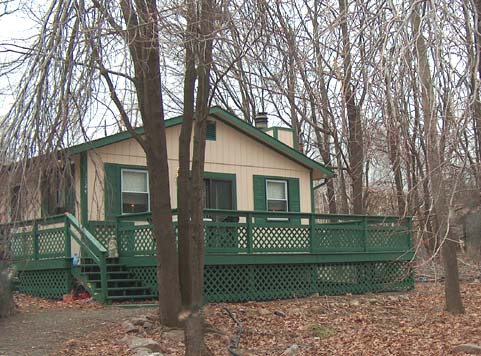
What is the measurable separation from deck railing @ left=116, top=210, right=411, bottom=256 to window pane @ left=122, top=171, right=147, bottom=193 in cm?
94

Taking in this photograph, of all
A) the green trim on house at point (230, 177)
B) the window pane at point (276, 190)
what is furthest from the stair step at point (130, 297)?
the window pane at point (276, 190)

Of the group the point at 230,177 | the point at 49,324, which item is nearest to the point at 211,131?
the point at 230,177

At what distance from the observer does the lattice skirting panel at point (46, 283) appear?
14.8 metres

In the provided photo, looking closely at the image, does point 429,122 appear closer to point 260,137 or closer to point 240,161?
point 240,161

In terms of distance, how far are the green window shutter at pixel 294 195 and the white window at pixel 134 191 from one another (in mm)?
4839

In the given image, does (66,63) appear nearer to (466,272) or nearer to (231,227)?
(231,227)

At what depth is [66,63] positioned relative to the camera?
8.52 m

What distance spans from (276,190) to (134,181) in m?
4.79

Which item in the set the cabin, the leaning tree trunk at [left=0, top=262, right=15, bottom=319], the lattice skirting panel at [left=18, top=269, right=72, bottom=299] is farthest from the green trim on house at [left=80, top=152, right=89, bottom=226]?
the leaning tree trunk at [left=0, top=262, right=15, bottom=319]

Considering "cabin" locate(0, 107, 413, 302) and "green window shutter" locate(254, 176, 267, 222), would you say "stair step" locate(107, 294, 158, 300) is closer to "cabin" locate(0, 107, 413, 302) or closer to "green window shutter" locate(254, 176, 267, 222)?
"cabin" locate(0, 107, 413, 302)

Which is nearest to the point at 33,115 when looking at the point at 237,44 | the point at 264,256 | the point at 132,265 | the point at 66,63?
A: the point at 66,63

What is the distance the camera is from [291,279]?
52.3 ft

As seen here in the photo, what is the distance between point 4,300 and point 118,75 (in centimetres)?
537

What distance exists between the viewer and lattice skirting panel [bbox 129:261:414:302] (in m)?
14.7
